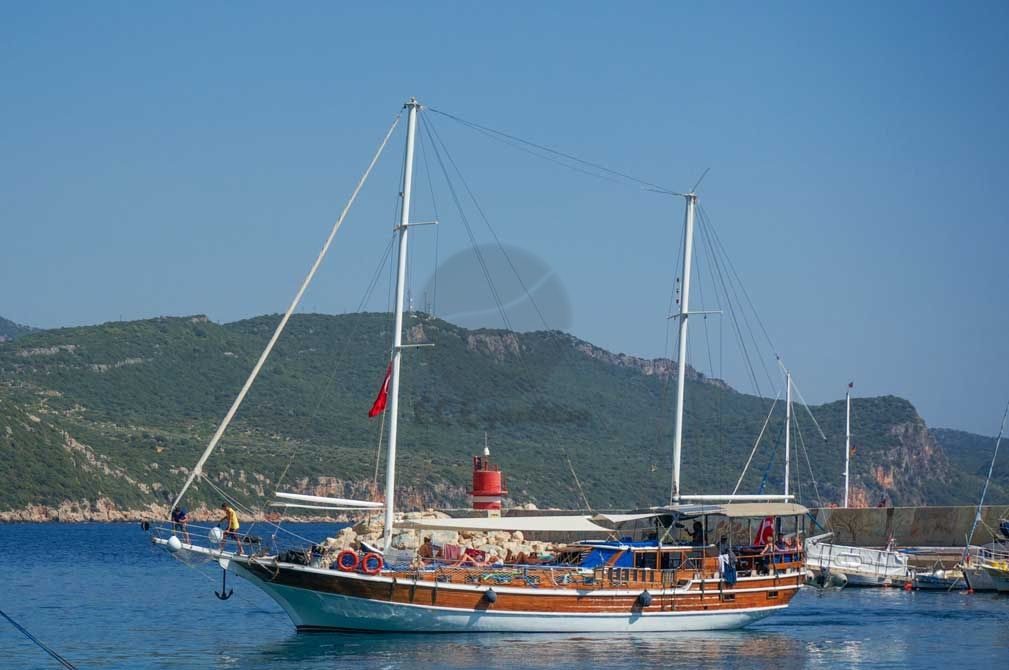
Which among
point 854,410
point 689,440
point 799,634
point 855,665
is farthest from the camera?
point 854,410

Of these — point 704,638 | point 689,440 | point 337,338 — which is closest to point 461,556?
point 704,638

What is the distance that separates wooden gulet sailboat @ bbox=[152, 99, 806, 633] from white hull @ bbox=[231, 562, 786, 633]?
0.02 meters

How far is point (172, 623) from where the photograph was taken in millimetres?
39781

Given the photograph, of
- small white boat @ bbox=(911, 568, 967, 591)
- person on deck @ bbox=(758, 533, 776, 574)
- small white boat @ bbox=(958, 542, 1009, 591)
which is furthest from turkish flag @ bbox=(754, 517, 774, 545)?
small white boat @ bbox=(911, 568, 967, 591)

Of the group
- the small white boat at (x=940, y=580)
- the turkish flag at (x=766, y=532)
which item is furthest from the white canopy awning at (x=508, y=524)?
the small white boat at (x=940, y=580)

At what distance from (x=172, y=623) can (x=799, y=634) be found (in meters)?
16.9

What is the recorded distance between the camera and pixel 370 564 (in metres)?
32.2

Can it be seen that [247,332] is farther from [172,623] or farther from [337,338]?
[172,623]

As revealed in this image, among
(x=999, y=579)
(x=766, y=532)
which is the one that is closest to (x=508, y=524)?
(x=766, y=532)

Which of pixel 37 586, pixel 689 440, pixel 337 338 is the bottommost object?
pixel 37 586

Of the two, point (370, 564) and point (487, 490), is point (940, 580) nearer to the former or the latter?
point (487, 490)

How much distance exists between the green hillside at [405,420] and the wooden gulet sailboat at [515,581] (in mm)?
78609

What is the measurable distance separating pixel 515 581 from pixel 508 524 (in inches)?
66.9

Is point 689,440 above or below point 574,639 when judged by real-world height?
above
